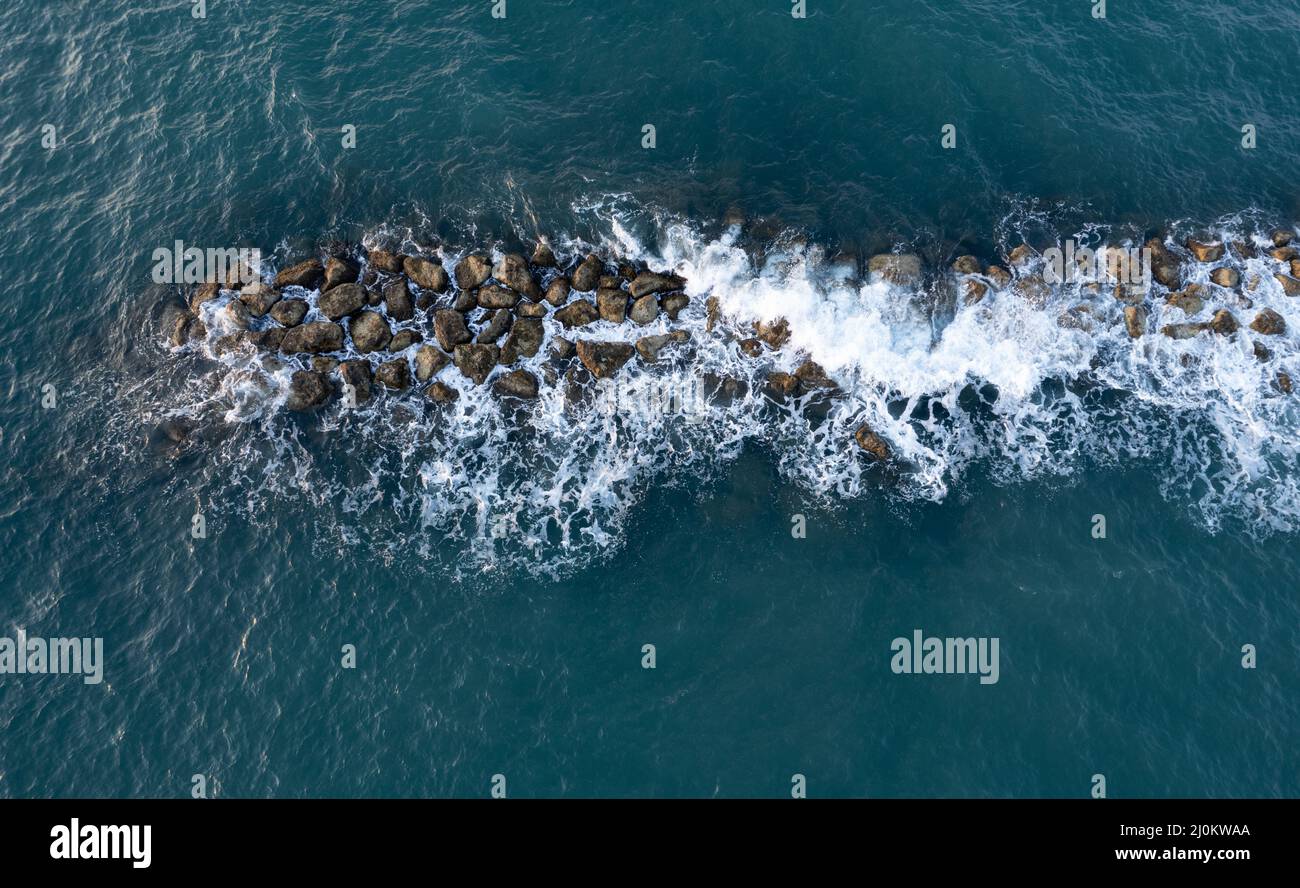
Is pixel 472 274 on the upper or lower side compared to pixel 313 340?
upper

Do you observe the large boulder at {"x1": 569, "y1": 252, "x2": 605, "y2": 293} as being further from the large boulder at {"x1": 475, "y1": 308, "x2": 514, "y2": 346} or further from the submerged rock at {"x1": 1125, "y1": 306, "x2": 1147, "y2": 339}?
the submerged rock at {"x1": 1125, "y1": 306, "x2": 1147, "y2": 339}

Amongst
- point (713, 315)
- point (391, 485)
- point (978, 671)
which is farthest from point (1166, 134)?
point (391, 485)

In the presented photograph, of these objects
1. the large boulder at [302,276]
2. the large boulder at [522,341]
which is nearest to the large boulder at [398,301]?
the large boulder at [302,276]

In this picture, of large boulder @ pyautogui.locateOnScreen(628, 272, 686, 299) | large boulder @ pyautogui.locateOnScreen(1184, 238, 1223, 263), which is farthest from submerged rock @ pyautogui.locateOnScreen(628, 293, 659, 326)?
large boulder @ pyautogui.locateOnScreen(1184, 238, 1223, 263)

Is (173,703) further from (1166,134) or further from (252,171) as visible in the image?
(1166,134)

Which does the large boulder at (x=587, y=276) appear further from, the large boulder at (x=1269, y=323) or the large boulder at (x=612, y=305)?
the large boulder at (x=1269, y=323)

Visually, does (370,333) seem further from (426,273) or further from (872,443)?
(872,443)

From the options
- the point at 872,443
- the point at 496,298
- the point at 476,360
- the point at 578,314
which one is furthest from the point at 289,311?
the point at 872,443
